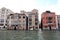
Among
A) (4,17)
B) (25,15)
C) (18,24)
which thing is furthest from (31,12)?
(4,17)

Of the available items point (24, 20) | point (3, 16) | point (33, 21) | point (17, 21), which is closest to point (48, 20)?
point (33, 21)

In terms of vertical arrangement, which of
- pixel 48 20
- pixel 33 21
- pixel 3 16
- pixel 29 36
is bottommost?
pixel 29 36

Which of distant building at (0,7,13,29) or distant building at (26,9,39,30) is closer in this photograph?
distant building at (26,9,39,30)

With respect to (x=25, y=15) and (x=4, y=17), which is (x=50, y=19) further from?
(x=4, y=17)

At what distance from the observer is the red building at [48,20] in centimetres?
4419

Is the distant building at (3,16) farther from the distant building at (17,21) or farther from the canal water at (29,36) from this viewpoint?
the canal water at (29,36)

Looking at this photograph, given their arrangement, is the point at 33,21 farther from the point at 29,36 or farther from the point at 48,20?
the point at 29,36

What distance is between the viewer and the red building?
44188 mm

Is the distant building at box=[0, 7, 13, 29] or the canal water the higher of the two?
the distant building at box=[0, 7, 13, 29]

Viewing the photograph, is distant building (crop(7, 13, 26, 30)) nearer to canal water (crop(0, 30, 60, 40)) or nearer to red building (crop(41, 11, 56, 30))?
red building (crop(41, 11, 56, 30))

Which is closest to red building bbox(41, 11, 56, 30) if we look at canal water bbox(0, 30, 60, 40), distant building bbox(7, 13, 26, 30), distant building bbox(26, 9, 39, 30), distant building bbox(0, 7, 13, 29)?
distant building bbox(26, 9, 39, 30)

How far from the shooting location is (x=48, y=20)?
146 feet

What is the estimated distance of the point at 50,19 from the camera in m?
44.9

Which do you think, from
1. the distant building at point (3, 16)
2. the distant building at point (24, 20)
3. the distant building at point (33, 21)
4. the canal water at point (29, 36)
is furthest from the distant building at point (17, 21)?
the canal water at point (29, 36)
